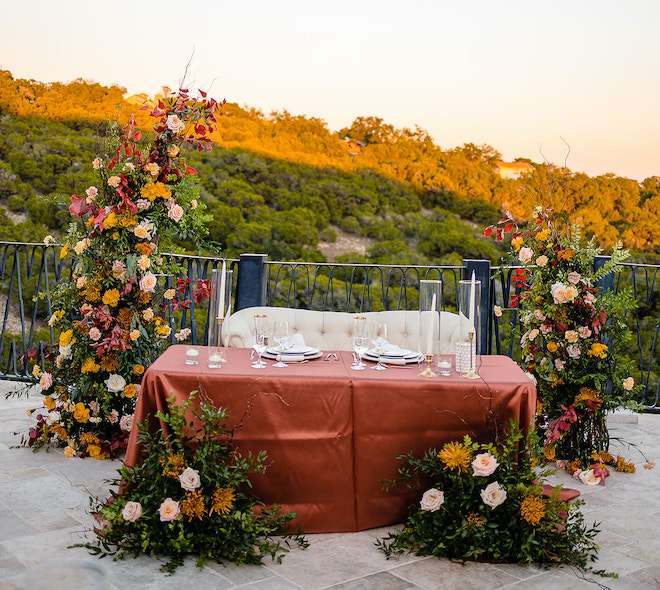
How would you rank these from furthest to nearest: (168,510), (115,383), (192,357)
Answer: (115,383)
(192,357)
(168,510)

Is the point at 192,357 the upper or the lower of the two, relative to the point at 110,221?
lower

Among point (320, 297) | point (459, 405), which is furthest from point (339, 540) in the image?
point (320, 297)

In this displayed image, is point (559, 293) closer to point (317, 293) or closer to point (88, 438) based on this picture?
point (88, 438)

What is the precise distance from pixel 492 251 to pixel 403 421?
1123 cm

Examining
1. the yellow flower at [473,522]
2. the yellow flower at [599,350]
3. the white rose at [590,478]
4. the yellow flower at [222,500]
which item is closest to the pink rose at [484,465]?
the yellow flower at [473,522]

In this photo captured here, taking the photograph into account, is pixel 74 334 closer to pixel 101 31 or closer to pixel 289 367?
pixel 289 367

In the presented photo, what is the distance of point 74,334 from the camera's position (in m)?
3.75

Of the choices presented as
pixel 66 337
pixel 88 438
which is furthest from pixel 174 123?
pixel 88 438

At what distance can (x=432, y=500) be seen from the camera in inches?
101

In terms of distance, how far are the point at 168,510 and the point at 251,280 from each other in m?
2.59

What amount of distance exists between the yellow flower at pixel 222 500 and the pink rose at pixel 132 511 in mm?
259

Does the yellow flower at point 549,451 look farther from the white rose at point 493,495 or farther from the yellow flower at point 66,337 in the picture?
the yellow flower at point 66,337

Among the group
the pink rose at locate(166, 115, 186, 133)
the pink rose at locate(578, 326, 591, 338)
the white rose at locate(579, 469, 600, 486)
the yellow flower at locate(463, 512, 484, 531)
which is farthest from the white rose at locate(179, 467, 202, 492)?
the pink rose at locate(578, 326, 591, 338)

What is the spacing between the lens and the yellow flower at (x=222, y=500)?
250 cm
